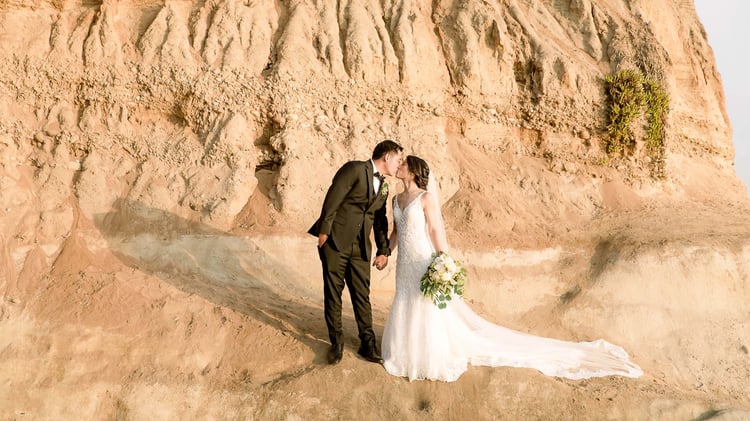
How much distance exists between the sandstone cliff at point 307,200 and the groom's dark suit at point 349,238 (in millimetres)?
600

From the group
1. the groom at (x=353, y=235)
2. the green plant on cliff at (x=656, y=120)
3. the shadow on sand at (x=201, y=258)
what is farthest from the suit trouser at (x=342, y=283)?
the green plant on cliff at (x=656, y=120)

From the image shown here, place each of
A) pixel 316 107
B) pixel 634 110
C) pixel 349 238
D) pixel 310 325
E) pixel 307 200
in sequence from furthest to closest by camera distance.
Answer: pixel 634 110
pixel 316 107
pixel 307 200
pixel 310 325
pixel 349 238

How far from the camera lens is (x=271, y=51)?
487 inches

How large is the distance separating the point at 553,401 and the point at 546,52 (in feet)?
30.8

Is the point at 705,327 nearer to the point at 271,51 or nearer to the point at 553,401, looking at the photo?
the point at 553,401

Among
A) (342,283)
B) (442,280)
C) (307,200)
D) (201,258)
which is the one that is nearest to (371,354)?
(342,283)

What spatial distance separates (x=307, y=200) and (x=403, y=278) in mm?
4676

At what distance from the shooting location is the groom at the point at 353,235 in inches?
265

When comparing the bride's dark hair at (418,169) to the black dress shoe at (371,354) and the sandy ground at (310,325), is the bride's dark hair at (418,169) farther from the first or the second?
the sandy ground at (310,325)

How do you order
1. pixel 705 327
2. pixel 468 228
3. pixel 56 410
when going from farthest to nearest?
pixel 468 228 → pixel 705 327 → pixel 56 410

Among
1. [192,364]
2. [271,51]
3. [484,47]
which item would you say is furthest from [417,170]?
[484,47]

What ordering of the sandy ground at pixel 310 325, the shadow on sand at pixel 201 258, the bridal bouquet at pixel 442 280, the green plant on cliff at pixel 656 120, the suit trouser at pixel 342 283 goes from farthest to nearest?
the green plant on cliff at pixel 656 120
the shadow on sand at pixel 201 258
the suit trouser at pixel 342 283
the sandy ground at pixel 310 325
the bridal bouquet at pixel 442 280

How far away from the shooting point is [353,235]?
680cm

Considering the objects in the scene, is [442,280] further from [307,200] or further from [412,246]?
[307,200]
